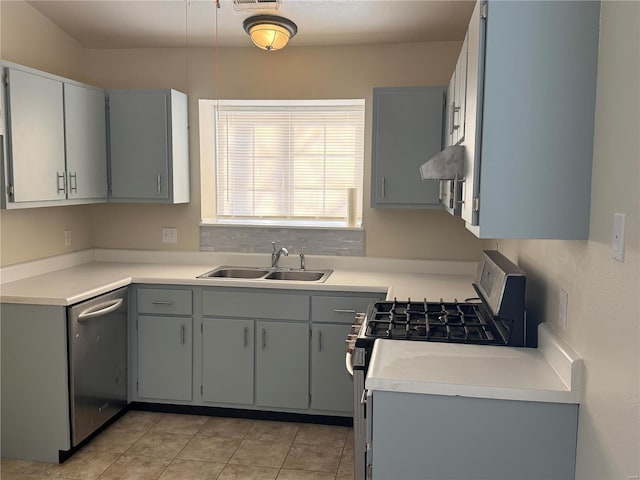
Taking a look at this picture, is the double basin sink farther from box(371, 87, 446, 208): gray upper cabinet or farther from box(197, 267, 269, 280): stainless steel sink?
box(371, 87, 446, 208): gray upper cabinet

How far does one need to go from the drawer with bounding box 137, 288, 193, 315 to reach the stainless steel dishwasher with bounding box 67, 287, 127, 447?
0.11 metres

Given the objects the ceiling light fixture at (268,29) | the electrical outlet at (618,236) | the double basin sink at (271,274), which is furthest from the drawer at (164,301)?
the electrical outlet at (618,236)

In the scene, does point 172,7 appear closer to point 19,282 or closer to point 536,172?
point 19,282

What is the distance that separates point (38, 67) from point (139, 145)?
0.74 meters

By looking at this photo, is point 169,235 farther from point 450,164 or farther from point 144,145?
point 450,164

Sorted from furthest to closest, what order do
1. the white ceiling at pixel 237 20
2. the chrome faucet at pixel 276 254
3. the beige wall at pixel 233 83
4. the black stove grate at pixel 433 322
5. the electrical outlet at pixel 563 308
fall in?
1. the chrome faucet at pixel 276 254
2. the beige wall at pixel 233 83
3. the white ceiling at pixel 237 20
4. the black stove grate at pixel 433 322
5. the electrical outlet at pixel 563 308

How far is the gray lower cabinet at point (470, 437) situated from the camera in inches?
69.8

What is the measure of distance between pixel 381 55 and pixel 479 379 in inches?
101

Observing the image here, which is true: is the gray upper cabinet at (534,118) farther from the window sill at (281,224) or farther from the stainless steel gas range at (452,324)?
the window sill at (281,224)

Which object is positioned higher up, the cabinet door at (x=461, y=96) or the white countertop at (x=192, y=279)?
the cabinet door at (x=461, y=96)

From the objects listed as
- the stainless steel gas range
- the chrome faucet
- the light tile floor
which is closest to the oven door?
the stainless steel gas range

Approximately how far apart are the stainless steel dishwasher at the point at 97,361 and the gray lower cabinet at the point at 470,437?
6.06 feet

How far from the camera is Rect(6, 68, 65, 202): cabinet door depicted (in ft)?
9.71

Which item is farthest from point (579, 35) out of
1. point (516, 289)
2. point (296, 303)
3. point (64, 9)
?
point (64, 9)
